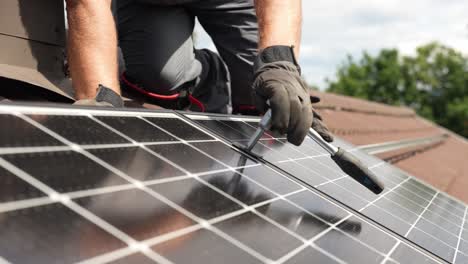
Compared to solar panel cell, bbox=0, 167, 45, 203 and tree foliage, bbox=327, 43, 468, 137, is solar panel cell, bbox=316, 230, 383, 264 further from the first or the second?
tree foliage, bbox=327, 43, 468, 137

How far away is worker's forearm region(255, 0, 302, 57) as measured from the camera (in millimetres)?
2245

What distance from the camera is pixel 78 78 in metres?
2.07

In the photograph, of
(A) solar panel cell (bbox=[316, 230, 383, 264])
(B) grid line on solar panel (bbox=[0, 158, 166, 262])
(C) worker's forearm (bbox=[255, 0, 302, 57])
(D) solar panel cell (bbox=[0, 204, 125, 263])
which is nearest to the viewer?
(D) solar panel cell (bbox=[0, 204, 125, 263])

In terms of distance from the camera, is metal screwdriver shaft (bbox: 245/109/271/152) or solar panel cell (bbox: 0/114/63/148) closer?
solar panel cell (bbox: 0/114/63/148)

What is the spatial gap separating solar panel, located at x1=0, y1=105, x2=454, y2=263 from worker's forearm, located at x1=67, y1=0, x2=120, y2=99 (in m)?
0.64

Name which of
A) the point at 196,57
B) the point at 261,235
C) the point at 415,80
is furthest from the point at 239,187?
the point at 415,80

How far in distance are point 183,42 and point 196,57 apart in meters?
0.24

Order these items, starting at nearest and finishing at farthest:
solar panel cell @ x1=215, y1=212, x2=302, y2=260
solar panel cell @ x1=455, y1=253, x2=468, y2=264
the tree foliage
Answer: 1. solar panel cell @ x1=215, y1=212, x2=302, y2=260
2. solar panel cell @ x1=455, y1=253, x2=468, y2=264
3. the tree foliage

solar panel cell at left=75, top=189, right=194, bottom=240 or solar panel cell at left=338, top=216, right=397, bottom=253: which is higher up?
solar panel cell at left=75, top=189, right=194, bottom=240

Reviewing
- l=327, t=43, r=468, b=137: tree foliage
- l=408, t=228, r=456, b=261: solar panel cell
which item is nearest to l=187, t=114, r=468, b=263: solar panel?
l=408, t=228, r=456, b=261: solar panel cell

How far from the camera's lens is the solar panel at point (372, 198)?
1.57m

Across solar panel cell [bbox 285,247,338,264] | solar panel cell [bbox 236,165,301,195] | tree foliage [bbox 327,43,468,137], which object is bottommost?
tree foliage [bbox 327,43,468,137]

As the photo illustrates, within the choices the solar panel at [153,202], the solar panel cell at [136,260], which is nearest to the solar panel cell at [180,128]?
the solar panel at [153,202]

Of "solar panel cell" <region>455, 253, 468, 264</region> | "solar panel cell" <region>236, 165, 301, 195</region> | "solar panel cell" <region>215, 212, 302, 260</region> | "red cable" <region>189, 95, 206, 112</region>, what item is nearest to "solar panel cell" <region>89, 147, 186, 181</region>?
"solar panel cell" <region>215, 212, 302, 260</region>
